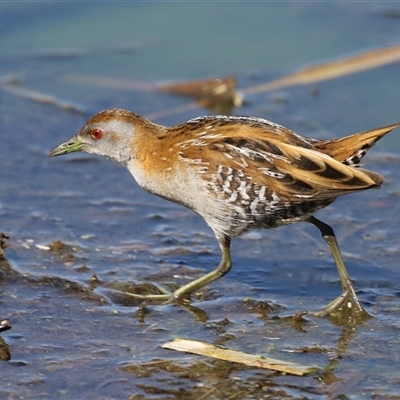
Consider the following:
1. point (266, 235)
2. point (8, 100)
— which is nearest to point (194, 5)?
point (8, 100)

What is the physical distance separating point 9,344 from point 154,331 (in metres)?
0.88

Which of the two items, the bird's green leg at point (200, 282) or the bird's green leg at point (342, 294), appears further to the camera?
the bird's green leg at point (200, 282)

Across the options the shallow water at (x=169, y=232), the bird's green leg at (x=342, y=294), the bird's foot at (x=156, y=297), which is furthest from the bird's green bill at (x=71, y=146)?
the bird's green leg at (x=342, y=294)

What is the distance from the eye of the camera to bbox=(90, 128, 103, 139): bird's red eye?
257 inches

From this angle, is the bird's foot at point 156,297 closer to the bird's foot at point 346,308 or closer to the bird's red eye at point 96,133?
the bird's foot at point 346,308

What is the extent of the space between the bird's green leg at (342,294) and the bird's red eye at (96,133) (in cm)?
150

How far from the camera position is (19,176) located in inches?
326

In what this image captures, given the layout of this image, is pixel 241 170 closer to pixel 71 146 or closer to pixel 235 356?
pixel 235 356

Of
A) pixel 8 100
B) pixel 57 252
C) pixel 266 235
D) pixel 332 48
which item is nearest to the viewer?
pixel 57 252

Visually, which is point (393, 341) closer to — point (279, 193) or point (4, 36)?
point (279, 193)

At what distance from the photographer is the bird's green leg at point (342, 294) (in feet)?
20.5

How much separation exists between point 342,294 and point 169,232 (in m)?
1.66

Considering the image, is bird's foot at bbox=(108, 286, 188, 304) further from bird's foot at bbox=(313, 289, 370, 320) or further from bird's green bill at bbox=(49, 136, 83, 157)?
bird's green bill at bbox=(49, 136, 83, 157)

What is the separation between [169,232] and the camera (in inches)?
293
